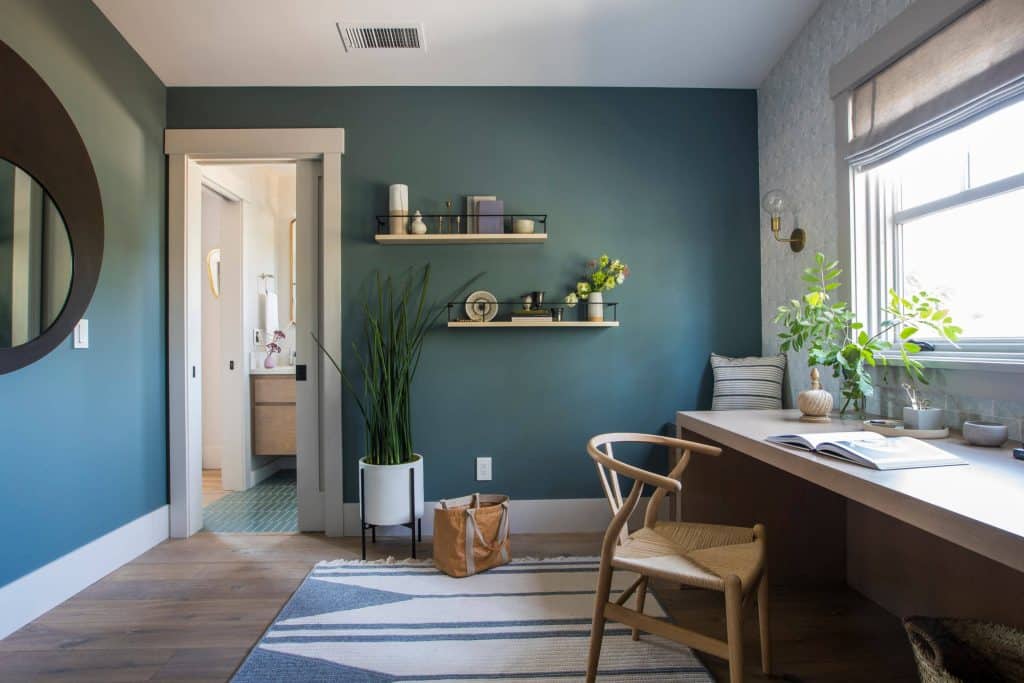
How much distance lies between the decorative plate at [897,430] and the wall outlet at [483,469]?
5.51 feet

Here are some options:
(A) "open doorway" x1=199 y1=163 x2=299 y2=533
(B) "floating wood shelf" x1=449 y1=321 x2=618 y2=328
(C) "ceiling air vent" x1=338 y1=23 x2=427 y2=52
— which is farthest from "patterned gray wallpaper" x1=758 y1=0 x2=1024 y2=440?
(A) "open doorway" x1=199 y1=163 x2=299 y2=533

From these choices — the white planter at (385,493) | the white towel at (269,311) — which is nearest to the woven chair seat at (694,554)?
the white planter at (385,493)

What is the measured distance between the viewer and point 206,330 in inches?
164

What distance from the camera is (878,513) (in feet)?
6.43

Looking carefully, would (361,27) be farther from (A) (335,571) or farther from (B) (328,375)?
(A) (335,571)

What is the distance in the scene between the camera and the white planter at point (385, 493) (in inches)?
92.0

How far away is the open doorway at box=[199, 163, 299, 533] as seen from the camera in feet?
11.2

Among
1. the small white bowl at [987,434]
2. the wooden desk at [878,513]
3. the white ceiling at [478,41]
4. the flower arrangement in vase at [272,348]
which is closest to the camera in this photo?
the wooden desk at [878,513]

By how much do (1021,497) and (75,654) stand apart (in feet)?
8.23

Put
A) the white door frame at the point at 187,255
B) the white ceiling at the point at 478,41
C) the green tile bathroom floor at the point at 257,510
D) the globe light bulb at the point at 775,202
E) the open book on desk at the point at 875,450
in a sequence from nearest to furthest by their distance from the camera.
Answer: the open book on desk at the point at 875,450 < the white ceiling at the point at 478,41 < the globe light bulb at the point at 775,202 < the white door frame at the point at 187,255 < the green tile bathroom floor at the point at 257,510

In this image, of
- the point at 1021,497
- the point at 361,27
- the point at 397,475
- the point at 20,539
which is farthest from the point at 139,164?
the point at 1021,497

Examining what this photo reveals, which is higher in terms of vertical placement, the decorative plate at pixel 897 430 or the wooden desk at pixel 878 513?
the decorative plate at pixel 897 430

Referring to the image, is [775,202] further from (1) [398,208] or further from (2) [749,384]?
(1) [398,208]

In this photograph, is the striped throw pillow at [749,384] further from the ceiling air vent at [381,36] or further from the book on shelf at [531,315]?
the ceiling air vent at [381,36]
